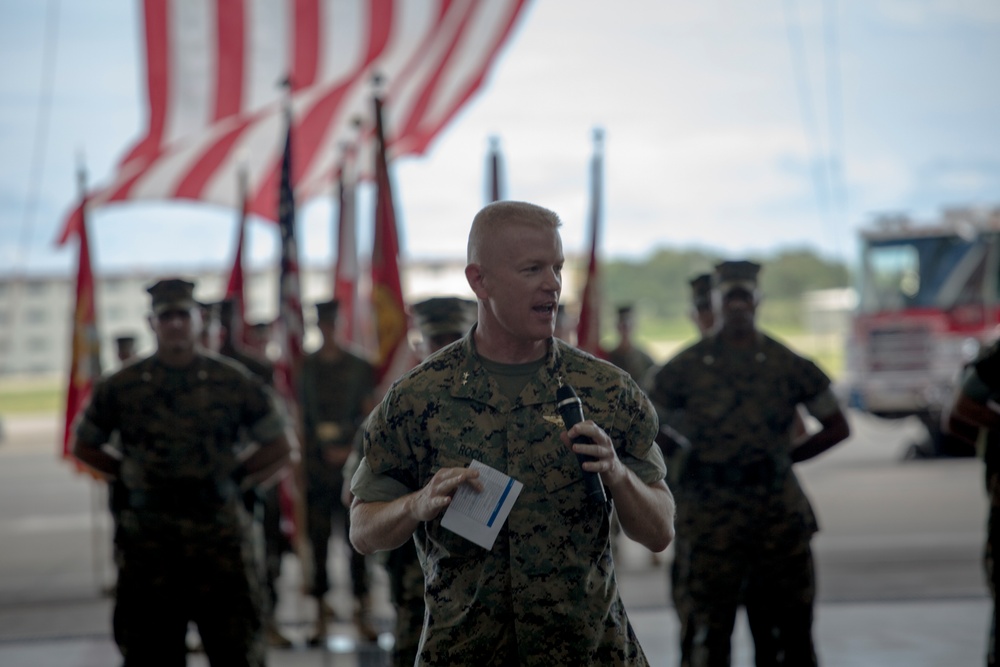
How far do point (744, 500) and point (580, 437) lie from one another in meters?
2.70

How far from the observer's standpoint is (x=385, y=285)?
734 centimetres

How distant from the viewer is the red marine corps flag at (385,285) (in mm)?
7117

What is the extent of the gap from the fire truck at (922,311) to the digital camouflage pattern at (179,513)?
14.7 meters

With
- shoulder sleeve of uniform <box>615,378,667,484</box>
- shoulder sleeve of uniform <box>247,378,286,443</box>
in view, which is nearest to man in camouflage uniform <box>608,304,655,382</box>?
shoulder sleeve of uniform <box>247,378,286,443</box>

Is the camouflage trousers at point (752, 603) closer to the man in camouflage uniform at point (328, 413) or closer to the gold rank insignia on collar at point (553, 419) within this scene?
the gold rank insignia on collar at point (553, 419)

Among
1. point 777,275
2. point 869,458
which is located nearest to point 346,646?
point 869,458

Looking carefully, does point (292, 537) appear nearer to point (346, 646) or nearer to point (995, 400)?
point (346, 646)

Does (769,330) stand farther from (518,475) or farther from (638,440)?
(518,475)

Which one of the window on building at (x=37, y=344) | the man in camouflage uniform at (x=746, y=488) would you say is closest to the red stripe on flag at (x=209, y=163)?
the man in camouflage uniform at (x=746, y=488)

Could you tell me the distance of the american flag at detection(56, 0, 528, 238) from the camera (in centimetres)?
1133

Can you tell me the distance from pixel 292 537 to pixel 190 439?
3.85 m

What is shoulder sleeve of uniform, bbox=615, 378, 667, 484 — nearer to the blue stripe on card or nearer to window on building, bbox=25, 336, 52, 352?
the blue stripe on card

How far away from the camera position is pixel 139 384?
185 inches

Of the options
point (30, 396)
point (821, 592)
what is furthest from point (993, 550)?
point (30, 396)
